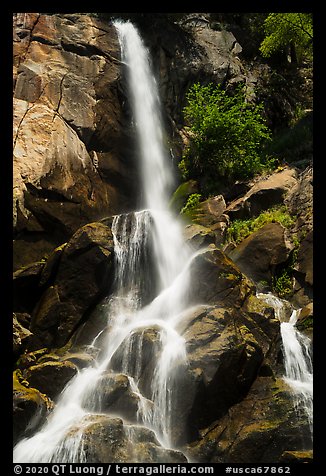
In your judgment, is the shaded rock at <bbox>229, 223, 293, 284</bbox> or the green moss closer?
the green moss

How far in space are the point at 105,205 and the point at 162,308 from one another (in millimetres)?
6454

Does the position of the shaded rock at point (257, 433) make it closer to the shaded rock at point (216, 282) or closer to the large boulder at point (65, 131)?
the shaded rock at point (216, 282)

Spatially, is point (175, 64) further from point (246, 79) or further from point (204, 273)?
point (204, 273)

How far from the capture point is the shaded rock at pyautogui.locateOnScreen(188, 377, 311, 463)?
902 centimetres

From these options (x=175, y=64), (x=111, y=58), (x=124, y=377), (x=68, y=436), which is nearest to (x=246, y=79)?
(x=175, y=64)

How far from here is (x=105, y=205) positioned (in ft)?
57.6

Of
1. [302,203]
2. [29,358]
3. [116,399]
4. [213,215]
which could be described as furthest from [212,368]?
[302,203]

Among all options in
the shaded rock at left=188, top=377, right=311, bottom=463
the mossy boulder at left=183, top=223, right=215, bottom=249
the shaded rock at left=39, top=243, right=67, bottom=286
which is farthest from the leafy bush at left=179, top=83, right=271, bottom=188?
the shaded rock at left=188, top=377, right=311, bottom=463

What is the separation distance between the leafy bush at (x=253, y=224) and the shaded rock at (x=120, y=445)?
842 cm

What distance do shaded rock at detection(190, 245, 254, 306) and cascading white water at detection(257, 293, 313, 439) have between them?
1480 mm

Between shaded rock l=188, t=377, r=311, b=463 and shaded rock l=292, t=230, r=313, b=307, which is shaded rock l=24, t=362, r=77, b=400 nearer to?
shaded rock l=188, t=377, r=311, b=463

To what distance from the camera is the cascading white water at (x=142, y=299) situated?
9.04 metres

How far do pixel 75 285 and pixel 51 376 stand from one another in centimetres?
337

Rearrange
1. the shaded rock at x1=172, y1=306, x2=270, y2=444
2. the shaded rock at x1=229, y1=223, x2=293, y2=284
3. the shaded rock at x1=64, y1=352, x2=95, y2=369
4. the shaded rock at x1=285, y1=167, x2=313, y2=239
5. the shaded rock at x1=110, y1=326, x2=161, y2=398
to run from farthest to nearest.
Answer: the shaded rock at x1=285, y1=167, x2=313, y2=239 → the shaded rock at x1=229, y1=223, x2=293, y2=284 → the shaded rock at x1=64, y1=352, x2=95, y2=369 → the shaded rock at x1=110, y1=326, x2=161, y2=398 → the shaded rock at x1=172, y1=306, x2=270, y2=444
